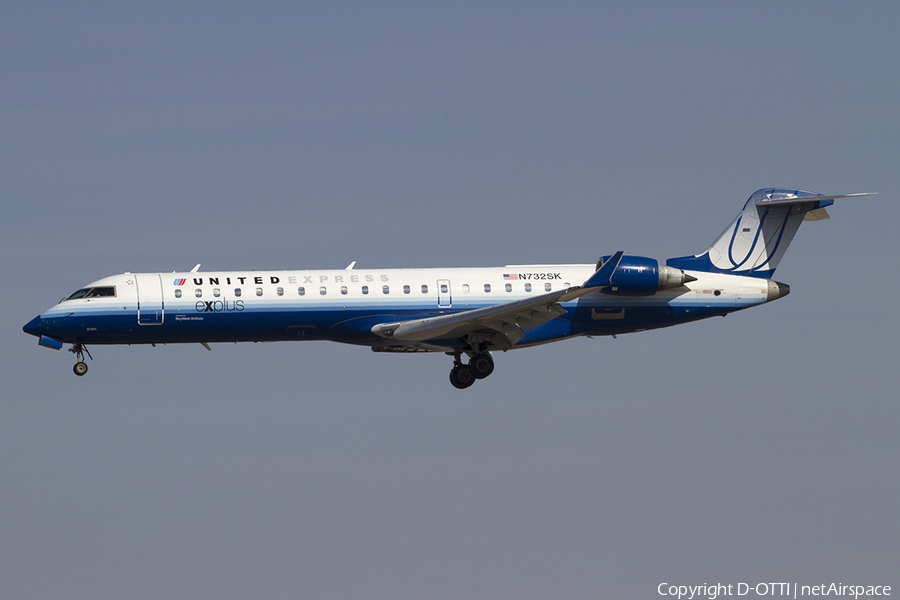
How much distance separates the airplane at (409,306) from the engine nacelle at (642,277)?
3cm

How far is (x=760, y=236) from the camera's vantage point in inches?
1535

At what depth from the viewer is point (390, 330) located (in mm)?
35250

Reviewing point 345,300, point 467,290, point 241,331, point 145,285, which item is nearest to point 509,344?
point 467,290

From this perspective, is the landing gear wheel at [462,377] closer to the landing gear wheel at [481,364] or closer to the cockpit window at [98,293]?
the landing gear wheel at [481,364]

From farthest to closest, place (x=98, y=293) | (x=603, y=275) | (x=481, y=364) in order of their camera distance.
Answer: (x=481, y=364) → (x=98, y=293) → (x=603, y=275)

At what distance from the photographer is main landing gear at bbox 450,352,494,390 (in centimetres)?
3678

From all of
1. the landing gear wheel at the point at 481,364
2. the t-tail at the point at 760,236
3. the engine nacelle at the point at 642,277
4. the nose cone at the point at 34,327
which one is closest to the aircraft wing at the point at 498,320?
the landing gear wheel at the point at 481,364

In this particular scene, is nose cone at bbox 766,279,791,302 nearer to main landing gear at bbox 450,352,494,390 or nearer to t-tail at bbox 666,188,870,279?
t-tail at bbox 666,188,870,279

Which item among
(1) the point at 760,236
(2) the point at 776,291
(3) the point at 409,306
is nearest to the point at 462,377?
(3) the point at 409,306

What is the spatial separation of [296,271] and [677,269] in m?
12.3

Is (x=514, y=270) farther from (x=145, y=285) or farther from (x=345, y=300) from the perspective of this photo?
(x=145, y=285)

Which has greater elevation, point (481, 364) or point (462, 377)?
point (481, 364)

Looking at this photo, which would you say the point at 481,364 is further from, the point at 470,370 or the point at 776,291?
the point at 776,291

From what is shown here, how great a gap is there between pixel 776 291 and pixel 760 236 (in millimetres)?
2068
